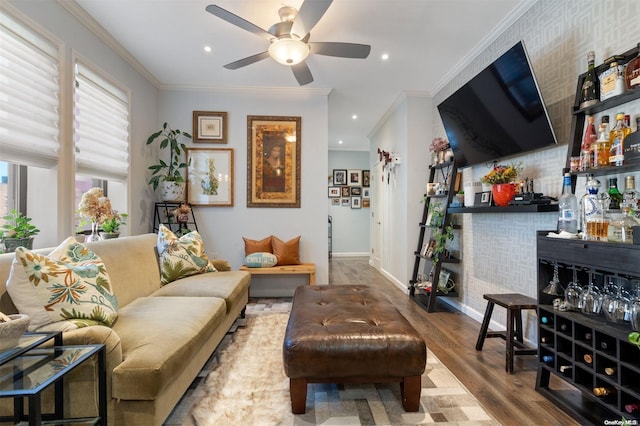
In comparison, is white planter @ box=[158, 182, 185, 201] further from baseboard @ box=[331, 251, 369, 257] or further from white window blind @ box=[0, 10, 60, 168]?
baseboard @ box=[331, 251, 369, 257]

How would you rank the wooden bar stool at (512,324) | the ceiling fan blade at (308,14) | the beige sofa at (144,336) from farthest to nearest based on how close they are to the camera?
1. the wooden bar stool at (512,324)
2. the ceiling fan blade at (308,14)
3. the beige sofa at (144,336)

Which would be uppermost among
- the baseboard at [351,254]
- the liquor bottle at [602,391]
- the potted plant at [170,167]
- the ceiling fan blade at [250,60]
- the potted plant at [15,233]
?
the ceiling fan blade at [250,60]

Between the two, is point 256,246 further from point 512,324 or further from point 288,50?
point 512,324

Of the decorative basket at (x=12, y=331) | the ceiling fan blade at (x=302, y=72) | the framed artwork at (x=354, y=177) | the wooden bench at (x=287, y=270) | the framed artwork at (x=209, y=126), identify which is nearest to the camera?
the decorative basket at (x=12, y=331)

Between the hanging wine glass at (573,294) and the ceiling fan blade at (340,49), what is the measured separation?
2034 mm

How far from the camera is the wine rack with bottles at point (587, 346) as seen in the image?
1.39m

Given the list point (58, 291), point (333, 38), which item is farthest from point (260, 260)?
point (333, 38)

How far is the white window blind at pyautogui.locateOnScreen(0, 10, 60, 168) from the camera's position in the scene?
1909mm

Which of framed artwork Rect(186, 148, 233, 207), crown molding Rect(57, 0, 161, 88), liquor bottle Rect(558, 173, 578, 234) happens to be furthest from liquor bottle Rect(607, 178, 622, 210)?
crown molding Rect(57, 0, 161, 88)

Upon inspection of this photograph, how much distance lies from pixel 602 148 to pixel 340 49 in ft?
6.03

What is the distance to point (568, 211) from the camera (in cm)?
187

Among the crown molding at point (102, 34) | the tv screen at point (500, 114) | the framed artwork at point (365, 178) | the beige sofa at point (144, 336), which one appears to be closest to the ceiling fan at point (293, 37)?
Answer: the tv screen at point (500, 114)

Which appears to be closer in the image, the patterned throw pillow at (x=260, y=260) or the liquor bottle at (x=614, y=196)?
the liquor bottle at (x=614, y=196)

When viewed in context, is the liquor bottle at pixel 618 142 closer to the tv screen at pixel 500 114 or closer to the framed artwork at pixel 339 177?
the tv screen at pixel 500 114
